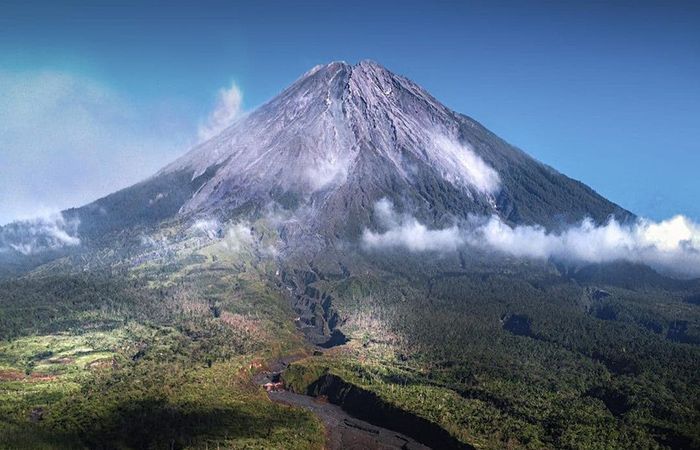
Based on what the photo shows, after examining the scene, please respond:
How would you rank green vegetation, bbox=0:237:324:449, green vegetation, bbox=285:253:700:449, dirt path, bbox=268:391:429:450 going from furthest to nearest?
dirt path, bbox=268:391:429:450, green vegetation, bbox=285:253:700:449, green vegetation, bbox=0:237:324:449

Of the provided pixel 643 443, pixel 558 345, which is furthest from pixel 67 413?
pixel 558 345

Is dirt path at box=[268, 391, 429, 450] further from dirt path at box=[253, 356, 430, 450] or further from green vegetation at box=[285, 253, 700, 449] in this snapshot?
green vegetation at box=[285, 253, 700, 449]

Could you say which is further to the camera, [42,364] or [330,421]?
[42,364]

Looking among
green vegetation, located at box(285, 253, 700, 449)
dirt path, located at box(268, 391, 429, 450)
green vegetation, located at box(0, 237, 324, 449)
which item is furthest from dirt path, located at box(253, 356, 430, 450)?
green vegetation, located at box(285, 253, 700, 449)

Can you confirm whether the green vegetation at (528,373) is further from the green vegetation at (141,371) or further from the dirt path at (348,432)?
the green vegetation at (141,371)

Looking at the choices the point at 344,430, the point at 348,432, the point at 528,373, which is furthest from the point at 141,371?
the point at 528,373

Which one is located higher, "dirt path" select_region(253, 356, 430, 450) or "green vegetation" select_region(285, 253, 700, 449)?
"green vegetation" select_region(285, 253, 700, 449)

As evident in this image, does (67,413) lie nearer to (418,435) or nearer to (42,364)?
(42,364)

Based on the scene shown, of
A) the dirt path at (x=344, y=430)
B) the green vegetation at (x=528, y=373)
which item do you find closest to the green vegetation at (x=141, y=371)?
the dirt path at (x=344, y=430)

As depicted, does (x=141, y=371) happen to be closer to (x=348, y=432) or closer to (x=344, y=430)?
(x=344, y=430)
